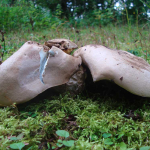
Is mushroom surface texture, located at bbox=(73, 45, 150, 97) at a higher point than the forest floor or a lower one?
higher

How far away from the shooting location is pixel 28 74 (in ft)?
4.34

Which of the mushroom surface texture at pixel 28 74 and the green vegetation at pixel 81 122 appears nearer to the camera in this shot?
the green vegetation at pixel 81 122

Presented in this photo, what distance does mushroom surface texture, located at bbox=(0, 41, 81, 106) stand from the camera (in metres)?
1.26

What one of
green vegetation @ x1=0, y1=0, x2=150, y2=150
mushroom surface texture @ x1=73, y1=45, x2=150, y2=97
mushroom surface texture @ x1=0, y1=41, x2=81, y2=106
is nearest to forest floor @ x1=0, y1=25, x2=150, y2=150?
green vegetation @ x1=0, y1=0, x2=150, y2=150

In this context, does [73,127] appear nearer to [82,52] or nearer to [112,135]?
[112,135]

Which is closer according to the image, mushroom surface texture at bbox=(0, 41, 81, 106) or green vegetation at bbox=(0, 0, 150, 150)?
green vegetation at bbox=(0, 0, 150, 150)

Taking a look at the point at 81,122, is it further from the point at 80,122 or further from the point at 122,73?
the point at 122,73

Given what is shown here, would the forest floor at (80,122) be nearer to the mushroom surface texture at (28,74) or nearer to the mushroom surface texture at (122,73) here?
the mushroom surface texture at (28,74)

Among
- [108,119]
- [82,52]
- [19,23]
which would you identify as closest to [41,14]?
[19,23]

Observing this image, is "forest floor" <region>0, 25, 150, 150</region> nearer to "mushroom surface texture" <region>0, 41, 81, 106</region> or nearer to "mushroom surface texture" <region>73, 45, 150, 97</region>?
"mushroom surface texture" <region>0, 41, 81, 106</region>

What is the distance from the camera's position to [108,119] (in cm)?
125

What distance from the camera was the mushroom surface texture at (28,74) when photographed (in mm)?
1265

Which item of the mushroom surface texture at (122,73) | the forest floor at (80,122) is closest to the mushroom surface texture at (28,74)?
the forest floor at (80,122)

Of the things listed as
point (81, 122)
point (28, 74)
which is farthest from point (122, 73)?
point (28, 74)
